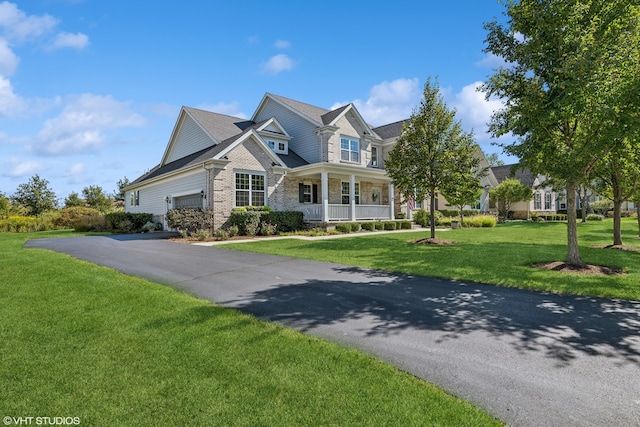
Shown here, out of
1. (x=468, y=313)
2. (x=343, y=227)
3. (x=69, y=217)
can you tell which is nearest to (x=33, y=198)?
(x=69, y=217)

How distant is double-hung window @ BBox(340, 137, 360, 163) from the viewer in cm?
2434

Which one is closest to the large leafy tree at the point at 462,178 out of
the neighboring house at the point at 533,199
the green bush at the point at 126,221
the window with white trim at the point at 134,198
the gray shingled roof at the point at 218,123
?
the gray shingled roof at the point at 218,123

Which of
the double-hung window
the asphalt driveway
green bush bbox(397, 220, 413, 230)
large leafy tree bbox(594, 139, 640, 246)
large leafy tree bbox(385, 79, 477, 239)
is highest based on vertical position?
the double-hung window

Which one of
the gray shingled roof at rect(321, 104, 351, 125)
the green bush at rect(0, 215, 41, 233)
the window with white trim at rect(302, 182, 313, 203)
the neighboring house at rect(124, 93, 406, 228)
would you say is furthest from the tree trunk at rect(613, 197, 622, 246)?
the green bush at rect(0, 215, 41, 233)

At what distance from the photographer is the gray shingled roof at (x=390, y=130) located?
27722mm

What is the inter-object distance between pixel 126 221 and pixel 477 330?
24.3 meters

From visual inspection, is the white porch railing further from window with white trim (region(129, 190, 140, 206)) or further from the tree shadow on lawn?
window with white trim (region(129, 190, 140, 206))

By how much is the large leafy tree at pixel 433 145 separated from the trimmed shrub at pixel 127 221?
18920 millimetres

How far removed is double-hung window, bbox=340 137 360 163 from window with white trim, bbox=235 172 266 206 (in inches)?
278

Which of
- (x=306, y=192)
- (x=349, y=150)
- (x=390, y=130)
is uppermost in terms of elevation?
(x=390, y=130)

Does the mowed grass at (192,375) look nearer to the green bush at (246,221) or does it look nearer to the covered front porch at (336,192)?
the green bush at (246,221)

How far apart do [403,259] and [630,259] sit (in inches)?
258

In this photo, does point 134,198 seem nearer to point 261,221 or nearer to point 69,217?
point 69,217

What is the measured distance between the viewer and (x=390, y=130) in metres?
28.8
